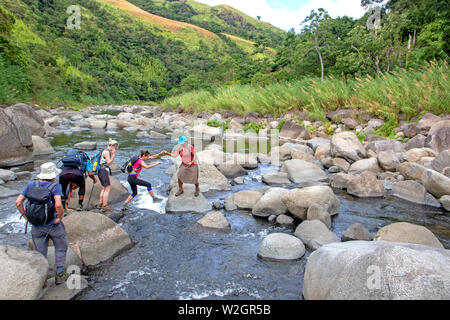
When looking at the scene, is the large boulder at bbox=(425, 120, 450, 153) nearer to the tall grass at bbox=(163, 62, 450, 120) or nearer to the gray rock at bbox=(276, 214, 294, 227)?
the tall grass at bbox=(163, 62, 450, 120)

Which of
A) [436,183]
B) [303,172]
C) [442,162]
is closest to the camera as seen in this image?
[436,183]

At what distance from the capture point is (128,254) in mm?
5289

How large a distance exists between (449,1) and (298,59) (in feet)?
35.4

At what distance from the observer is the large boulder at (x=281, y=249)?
16.7 feet

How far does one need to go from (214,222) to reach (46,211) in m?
3.33

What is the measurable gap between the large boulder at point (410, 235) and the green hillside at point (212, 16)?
478ft

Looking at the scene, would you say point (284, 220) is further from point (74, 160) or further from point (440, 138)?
point (440, 138)

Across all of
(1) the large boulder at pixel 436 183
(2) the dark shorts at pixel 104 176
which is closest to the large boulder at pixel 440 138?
(1) the large boulder at pixel 436 183

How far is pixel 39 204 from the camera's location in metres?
3.85

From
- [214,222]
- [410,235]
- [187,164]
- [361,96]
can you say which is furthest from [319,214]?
[361,96]

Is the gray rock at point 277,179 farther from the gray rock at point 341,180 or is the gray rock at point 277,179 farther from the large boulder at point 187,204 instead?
the large boulder at point 187,204

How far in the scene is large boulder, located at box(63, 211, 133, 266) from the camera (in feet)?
16.2

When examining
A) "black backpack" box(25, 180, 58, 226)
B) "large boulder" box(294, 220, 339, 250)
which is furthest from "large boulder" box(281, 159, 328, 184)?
"black backpack" box(25, 180, 58, 226)

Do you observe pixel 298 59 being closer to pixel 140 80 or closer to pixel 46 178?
pixel 46 178
